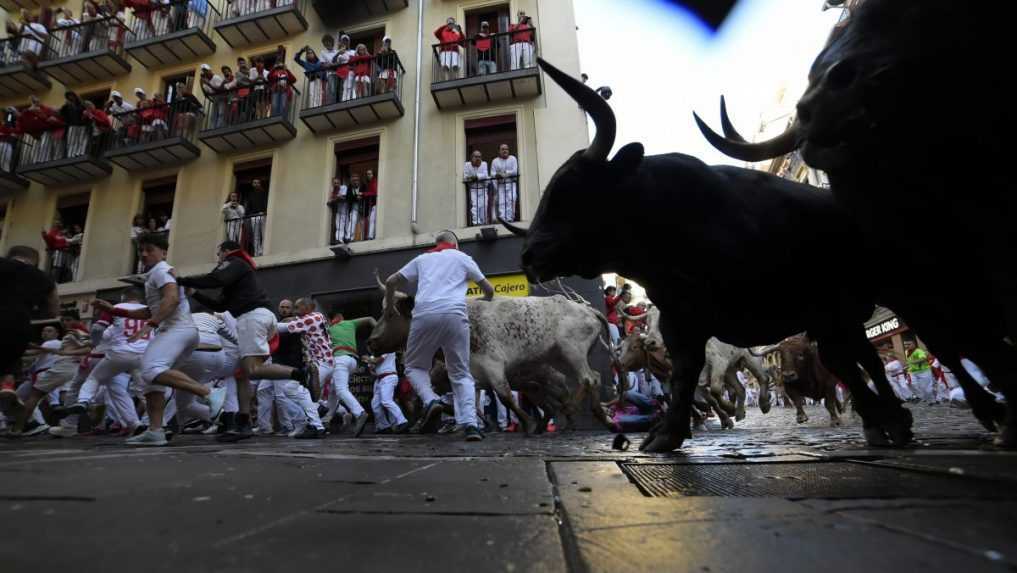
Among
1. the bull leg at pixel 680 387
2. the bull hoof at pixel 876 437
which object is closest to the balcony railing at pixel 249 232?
the bull leg at pixel 680 387

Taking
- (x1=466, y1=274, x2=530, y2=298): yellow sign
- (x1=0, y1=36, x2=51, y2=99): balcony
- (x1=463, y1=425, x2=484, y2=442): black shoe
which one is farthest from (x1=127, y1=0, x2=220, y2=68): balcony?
(x1=463, y1=425, x2=484, y2=442): black shoe

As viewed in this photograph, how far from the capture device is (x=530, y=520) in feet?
3.37

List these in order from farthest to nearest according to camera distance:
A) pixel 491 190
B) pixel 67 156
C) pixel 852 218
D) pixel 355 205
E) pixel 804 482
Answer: pixel 67 156
pixel 355 205
pixel 491 190
pixel 852 218
pixel 804 482

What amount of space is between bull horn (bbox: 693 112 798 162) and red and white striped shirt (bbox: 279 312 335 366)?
A: 5.89 m

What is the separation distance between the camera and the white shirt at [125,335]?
6789mm

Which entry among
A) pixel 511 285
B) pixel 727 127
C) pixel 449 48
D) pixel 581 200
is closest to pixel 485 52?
pixel 449 48

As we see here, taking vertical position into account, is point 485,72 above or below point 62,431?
above

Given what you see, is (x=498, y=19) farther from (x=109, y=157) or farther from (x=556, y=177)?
(x=556, y=177)

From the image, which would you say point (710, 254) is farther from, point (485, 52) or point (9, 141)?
point (9, 141)

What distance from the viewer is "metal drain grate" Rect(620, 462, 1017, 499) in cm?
121

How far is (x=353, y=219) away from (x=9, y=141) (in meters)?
12.4

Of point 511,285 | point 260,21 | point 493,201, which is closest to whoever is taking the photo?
point 511,285

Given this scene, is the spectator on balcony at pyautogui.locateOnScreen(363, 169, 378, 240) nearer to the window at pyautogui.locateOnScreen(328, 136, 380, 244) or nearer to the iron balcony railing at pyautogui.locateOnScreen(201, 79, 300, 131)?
the window at pyautogui.locateOnScreen(328, 136, 380, 244)

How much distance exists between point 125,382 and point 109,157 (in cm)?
1063
